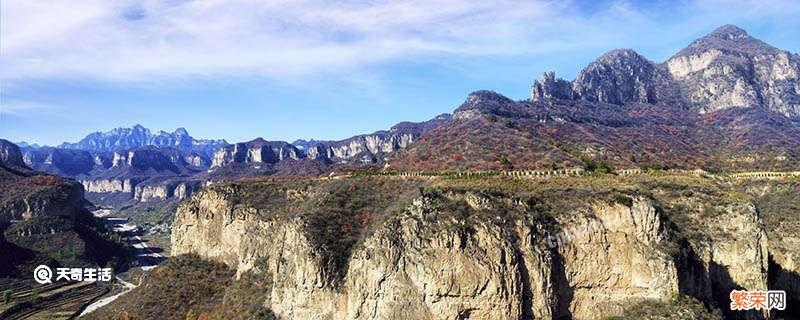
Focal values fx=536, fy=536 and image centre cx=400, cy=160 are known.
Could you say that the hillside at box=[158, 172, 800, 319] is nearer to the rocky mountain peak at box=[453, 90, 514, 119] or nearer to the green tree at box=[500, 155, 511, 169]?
the green tree at box=[500, 155, 511, 169]

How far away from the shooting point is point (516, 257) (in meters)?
58.3

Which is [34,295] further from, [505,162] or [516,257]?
[516,257]

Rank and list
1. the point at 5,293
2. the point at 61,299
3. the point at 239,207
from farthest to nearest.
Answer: the point at 61,299 → the point at 5,293 → the point at 239,207

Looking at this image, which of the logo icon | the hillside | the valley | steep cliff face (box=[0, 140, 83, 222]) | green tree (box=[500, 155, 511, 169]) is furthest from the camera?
steep cliff face (box=[0, 140, 83, 222])

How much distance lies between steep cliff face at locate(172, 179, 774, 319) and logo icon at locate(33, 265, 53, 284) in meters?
98.3

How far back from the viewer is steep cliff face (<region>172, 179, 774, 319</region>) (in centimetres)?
5738

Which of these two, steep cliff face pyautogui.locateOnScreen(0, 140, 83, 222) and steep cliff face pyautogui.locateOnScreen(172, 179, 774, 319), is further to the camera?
steep cliff face pyautogui.locateOnScreen(0, 140, 83, 222)

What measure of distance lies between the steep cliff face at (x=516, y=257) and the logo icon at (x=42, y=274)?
98323 millimetres

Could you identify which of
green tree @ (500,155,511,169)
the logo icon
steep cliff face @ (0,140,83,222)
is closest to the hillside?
green tree @ (500,155,511,169)

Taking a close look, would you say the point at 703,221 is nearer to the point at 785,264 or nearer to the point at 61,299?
the point at 785,264

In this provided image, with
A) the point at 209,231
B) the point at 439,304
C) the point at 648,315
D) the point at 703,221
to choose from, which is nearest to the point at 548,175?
the point at 703,221

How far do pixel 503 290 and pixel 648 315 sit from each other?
15845 mm

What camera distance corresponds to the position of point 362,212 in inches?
2987

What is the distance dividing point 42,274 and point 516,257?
132 m
